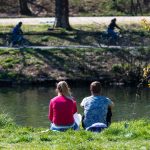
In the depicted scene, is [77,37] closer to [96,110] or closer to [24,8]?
[24,8]

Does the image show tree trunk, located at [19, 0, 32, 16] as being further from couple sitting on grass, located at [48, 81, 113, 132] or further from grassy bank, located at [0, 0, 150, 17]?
couple sitting on grass, located at [48, 81, 113, 132]

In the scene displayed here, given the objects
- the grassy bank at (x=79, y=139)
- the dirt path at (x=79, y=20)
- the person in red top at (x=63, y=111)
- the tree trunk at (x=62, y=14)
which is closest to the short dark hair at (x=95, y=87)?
the person in red top at (x=63, y=111)

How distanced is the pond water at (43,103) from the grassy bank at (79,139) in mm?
6275

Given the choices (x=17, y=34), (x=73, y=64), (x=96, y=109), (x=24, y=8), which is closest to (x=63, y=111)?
(x=96, y=109)

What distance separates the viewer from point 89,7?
4884cm

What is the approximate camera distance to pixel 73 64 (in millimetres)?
32812

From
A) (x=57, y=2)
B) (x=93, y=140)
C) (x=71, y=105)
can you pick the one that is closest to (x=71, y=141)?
(x=93, y=140)

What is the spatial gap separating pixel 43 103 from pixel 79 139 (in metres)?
13.6

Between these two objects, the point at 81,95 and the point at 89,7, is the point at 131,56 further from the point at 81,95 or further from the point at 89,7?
the point at 89,7

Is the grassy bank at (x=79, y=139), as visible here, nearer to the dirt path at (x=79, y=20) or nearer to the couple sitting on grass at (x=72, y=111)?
the couple sitting on grass at (x=72, y=111)

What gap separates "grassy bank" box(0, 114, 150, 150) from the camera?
426 inches

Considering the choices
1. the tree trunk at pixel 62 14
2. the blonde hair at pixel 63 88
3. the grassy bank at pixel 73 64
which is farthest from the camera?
the tree trunk at pixel 62 14

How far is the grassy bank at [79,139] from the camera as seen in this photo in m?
10.8

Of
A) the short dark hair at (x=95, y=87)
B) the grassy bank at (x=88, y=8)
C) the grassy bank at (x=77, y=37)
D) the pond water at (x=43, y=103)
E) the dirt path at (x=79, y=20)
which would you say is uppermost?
the short dark hair at (x=95, y=87)
